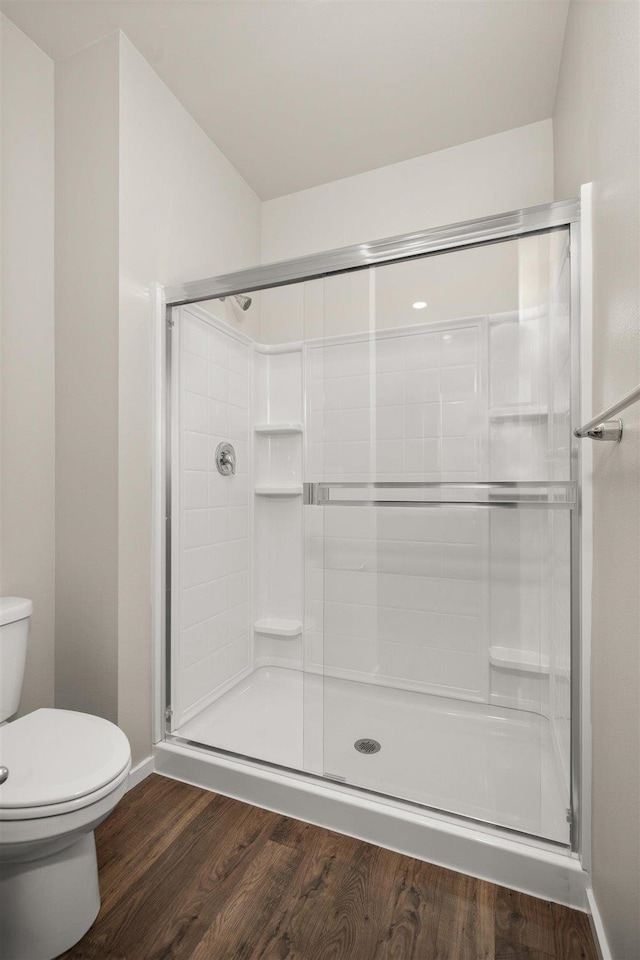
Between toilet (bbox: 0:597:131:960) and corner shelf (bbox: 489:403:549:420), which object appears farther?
corner shelf (bbox: 489:403:549:420)

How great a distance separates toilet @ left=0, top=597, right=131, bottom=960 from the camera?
104 cm

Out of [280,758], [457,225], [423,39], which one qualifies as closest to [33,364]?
[457,225]

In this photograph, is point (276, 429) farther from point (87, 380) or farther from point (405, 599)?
point (405, 599)

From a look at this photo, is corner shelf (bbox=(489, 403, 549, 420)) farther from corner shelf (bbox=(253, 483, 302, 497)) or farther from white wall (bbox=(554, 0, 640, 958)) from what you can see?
corner shelf (bbox=(253, 483, 302, 497))

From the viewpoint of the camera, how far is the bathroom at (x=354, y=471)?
1193 mm

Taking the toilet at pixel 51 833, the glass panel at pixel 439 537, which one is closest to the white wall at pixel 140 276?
the glass panel at pixel 439 537

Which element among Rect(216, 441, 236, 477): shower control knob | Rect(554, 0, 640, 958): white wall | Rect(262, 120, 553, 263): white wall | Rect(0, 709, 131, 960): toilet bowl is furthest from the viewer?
Rect(216, 441, 236, 477): shower control knob

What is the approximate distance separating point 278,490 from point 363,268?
47.8 inches

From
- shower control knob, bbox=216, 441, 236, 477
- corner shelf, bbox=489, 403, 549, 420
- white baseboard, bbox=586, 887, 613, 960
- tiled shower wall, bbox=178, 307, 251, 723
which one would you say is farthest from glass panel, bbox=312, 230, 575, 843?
shower control knob, bbox=216, 441, 236, 477

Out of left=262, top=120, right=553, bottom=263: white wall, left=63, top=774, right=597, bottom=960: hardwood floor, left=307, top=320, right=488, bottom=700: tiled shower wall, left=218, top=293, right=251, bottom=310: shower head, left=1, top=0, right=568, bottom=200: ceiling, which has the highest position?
left=1, top=0, right=568, bottom=200: ceiling

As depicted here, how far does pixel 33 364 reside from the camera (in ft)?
5.65

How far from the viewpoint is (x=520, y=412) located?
4.80 ft

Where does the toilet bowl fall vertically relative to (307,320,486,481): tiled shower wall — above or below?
below

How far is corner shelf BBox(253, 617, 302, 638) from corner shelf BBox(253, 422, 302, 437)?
0.97m
